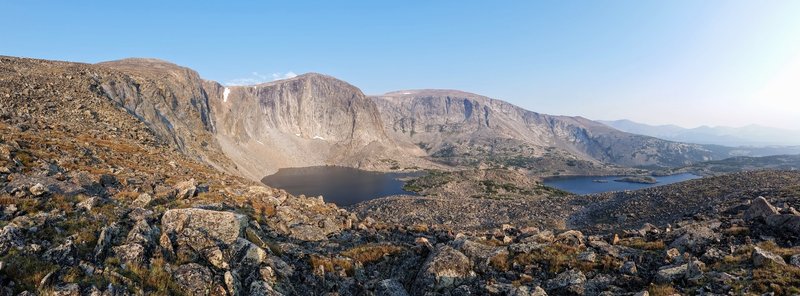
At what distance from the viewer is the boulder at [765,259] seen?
39.1 feet

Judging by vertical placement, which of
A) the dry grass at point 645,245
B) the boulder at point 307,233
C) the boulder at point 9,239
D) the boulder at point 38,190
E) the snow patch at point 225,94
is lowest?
the boulder at point 307,233

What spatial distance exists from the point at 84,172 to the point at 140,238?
49.1 feet

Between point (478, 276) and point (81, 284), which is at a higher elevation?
point (81, 284)

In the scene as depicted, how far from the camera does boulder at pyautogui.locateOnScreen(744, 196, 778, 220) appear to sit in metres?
20.8

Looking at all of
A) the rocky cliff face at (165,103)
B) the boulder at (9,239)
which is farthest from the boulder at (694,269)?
the rocky cliff face at (165,103)

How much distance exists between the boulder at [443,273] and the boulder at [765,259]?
9.72 metres

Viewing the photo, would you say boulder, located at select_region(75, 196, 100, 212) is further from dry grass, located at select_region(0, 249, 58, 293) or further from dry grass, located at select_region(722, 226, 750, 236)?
dry grass, located at select_region(722, 226, 750, 236)

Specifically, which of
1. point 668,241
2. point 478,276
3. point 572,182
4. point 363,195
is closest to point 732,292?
point 478,276

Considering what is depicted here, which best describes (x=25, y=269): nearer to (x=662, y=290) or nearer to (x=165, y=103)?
(x=662, y=290)

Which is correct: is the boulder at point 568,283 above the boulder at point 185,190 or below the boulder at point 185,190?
below

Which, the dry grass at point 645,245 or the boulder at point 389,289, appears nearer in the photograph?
the boulder at point 389,289

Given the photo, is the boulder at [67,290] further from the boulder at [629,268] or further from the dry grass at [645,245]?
the dry grass at [645,245]

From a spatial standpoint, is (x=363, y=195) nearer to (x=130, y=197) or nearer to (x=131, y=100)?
(x=131, y=100)

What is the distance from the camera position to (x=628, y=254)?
51.0 feet
